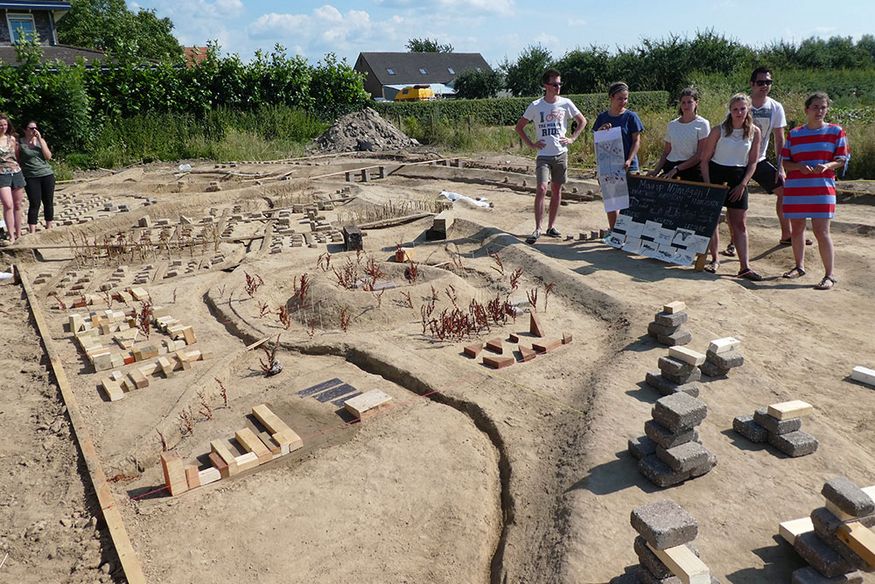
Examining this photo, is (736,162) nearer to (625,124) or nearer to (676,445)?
(625,124)

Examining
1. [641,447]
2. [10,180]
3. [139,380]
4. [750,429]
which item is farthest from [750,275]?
[10,180]

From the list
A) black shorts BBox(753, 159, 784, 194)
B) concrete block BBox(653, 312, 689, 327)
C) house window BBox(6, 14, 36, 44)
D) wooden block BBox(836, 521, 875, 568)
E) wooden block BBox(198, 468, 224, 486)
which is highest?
house window BBox(6, 14, 36, 44)

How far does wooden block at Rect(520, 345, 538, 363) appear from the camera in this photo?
5.14 meters

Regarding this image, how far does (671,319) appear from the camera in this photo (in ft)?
16.3

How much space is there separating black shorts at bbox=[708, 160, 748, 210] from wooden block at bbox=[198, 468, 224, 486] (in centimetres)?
553

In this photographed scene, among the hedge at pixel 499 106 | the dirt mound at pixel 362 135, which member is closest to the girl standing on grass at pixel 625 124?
the dirt mound at pixel 362 135

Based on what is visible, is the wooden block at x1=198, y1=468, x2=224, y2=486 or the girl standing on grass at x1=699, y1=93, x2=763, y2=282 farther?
the girl standing on grass at x1=699, y1=93, x2=763, y2=282

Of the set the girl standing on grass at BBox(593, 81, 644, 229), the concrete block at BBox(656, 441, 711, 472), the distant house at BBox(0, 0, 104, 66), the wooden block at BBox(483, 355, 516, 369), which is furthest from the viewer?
the distant house at BBox(0, 0, 104, 66)

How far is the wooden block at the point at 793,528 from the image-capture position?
9.34ft

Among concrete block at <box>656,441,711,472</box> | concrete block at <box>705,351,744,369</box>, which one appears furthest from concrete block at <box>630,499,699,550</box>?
concrete block at <box>705,351,744,369</box>

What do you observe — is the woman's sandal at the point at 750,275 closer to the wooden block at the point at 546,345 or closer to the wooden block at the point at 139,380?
the wooden block at the point at 546,345

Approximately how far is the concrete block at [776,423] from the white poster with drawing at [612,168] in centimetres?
438

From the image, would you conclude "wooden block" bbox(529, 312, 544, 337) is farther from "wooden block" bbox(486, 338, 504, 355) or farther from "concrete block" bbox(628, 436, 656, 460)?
"concrete block" bbox(628, 436, 656, 460)

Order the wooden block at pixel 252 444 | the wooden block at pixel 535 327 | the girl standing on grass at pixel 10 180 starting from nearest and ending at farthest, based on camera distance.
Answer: the wooden block at pixel 252 444 < the wooden block at pixel 535 327 < the girl standing on grass at pixel 10 180
